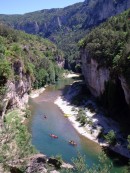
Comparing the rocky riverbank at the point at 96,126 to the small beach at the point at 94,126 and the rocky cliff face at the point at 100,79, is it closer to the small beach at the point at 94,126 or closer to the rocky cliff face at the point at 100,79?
the small beach at the point at 94,126

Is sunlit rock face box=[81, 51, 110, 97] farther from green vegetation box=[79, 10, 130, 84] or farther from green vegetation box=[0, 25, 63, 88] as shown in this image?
green vegetation box=[0, 25, 63, 88]

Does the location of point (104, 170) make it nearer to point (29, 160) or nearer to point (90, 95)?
point (29, 160)

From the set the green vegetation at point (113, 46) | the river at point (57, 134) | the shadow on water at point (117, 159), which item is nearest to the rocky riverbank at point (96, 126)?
the shadow on water at point (117, 159)

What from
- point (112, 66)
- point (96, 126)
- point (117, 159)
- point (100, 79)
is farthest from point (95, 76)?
point (117, 159)

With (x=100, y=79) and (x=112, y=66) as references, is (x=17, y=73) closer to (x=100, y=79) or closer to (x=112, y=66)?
(x=100, y=79)

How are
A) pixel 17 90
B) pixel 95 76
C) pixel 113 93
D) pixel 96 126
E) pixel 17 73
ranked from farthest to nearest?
pixel 95 76, pixel 17 73, pixel 17 90, pixel 113 93, pixel 96 126

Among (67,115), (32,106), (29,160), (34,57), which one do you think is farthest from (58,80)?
(29,160)
